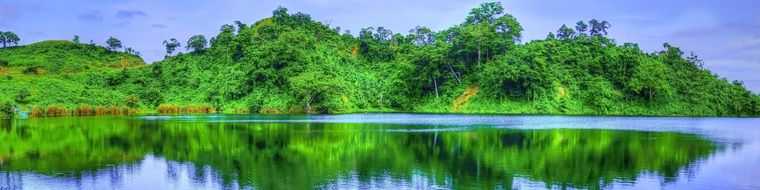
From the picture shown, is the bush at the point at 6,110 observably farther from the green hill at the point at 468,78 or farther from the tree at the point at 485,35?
the tree at the point at 485,35

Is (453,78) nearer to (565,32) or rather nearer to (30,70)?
(565,32)

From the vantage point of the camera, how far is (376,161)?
23.0 metres

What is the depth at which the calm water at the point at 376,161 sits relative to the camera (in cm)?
1820

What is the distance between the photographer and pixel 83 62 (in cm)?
10112

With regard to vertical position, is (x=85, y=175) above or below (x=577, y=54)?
below

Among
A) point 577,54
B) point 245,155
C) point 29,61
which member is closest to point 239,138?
point 245,155

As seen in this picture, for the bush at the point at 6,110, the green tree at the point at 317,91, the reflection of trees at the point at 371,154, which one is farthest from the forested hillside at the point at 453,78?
the reflection of trees at the point at 371,154

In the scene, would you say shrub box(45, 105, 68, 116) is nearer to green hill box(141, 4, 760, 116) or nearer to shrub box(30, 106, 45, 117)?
shrub box(30, 106, 45, 117)

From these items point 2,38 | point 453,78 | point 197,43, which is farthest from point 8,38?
point 453,78

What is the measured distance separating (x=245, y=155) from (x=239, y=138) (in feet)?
28.2

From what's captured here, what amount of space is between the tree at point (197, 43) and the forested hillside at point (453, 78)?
3.91 metres

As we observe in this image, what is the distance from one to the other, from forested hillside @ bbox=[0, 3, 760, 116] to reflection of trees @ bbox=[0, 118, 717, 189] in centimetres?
4125

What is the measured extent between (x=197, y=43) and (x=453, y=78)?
45026mm

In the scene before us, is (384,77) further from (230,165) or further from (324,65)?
(230,165)
